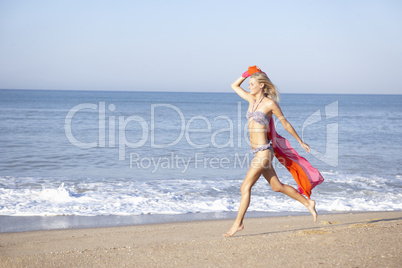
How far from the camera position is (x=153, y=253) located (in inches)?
176

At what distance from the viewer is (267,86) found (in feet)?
17.2

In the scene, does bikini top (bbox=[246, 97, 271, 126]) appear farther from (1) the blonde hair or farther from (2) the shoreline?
(2) the shoreline

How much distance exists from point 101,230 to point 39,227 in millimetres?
1023

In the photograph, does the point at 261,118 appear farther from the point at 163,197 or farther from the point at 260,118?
the point at 163,197

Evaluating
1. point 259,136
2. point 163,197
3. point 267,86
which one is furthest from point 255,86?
point 163,197

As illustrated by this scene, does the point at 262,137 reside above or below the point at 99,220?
above

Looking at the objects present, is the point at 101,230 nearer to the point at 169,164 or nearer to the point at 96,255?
the point at 96,255

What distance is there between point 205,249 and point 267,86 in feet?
6.85

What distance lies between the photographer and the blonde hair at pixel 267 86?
17.0ft

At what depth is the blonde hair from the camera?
5.19 metres

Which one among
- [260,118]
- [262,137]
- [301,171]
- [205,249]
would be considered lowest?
[205,249]

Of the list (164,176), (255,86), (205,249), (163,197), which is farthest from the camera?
(164,176)

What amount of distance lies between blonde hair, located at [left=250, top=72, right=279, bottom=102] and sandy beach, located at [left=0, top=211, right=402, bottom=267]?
172cm

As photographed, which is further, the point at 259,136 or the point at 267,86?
the point at 267,86
